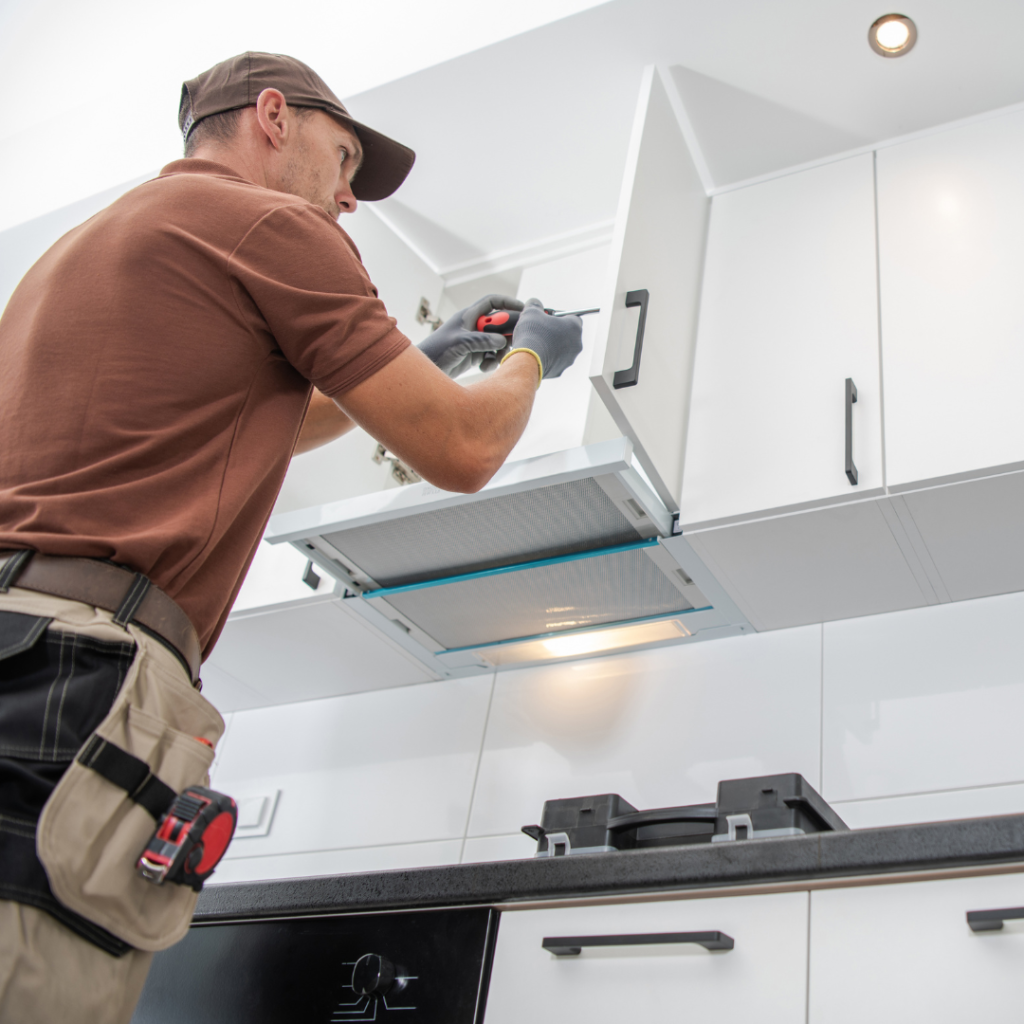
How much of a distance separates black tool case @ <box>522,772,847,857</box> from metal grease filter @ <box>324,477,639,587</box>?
1.41ft

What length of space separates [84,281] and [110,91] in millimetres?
1926

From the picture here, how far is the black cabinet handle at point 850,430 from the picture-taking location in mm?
1442

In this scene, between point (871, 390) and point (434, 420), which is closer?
point (434, 420)

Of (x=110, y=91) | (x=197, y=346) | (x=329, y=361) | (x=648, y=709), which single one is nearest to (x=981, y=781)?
(x=648, y=709)

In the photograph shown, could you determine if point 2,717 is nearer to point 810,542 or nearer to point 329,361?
point 329,361

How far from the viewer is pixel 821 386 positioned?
1.60m

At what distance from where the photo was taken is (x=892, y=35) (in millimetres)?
1718

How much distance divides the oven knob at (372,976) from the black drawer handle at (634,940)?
8.1 inches

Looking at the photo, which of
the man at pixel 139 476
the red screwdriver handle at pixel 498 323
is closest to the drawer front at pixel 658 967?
the man at pixel 139 476

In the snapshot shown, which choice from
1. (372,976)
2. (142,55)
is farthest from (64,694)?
(142,55)

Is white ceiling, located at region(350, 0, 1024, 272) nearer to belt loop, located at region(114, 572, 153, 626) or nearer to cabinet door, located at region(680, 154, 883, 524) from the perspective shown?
cabinet door, located at region(680, 154, 883, 524)

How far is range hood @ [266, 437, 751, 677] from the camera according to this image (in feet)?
5.15

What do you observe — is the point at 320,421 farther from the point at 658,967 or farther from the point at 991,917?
the point at 991,917

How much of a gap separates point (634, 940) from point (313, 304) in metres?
0.70
